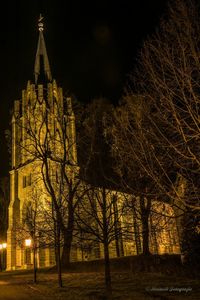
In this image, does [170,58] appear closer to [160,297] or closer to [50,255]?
[160,297]

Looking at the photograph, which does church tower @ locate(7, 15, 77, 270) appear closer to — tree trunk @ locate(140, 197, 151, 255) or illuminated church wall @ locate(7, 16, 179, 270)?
illuminated church wall @ locate(7, 16, 179, 270)

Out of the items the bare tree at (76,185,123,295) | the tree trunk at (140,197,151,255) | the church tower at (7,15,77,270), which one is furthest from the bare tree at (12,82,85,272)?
the tree trunk at (140,197,151,255)

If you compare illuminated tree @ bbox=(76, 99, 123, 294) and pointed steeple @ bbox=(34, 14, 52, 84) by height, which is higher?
pointed steeple @ bbox=(34, 14, 52, 84)

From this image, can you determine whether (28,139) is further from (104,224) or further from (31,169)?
(104,224)

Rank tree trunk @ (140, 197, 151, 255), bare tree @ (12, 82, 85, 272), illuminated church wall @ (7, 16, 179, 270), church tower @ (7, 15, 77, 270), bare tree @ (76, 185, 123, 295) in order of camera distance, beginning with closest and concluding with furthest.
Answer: bare tree @ (76, 185, 123, 295) < tree trunk @ (140, 197, 151, 255) < bare tree @ (12, 82, 85, 272) < illuminated church wall @ (7, 16, 179, 270) < church tower @ (7, 15, 77, 270)

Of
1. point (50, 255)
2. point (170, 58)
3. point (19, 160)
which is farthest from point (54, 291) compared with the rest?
point (19, 160)

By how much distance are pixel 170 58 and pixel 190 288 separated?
8893 mm

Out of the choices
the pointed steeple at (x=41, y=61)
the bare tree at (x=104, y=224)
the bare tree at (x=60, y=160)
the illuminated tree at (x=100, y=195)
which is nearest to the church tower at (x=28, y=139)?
the pointed steeple at (x=41, y=61)

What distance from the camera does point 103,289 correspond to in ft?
53.0

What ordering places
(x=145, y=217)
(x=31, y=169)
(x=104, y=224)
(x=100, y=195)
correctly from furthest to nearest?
(x=31, y=169) < (x=100, y=195) < (x=104, y=224) < (x=145, y=217)

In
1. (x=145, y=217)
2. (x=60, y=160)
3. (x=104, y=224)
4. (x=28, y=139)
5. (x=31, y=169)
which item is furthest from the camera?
(x=31, y=169)

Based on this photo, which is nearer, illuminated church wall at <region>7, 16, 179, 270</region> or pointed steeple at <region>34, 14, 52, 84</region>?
illuminated church wall at <region>7, 16, 179, 270</region>

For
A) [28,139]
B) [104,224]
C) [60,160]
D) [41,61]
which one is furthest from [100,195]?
[41,61]

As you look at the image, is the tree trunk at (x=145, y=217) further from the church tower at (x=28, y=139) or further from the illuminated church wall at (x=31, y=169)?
the church tower at (x=28, y=139)
